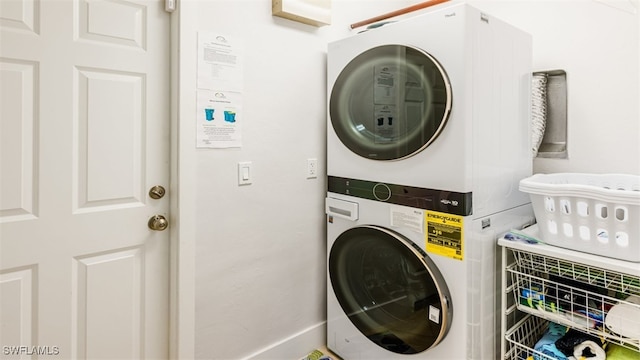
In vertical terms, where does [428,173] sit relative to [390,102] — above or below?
below

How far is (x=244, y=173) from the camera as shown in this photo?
1733 mm

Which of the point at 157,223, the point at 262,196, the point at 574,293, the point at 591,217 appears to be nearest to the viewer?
the point at 591,217

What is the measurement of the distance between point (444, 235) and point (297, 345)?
1.10 meters

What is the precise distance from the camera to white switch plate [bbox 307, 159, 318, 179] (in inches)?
78.2

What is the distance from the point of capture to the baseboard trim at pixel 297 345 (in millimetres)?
1903

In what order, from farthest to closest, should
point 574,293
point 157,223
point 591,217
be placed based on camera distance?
point 157,223 < point 574,293 < point 591,217

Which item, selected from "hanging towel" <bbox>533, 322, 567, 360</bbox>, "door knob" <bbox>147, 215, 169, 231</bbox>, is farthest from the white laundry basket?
"door knob" <bbox>147, 215, 169, 231</bbox>

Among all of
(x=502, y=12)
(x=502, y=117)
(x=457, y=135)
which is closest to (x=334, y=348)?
(x=457, y=135)

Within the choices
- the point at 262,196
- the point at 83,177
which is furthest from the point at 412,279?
the point at 83,177

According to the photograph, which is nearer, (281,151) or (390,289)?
(390,289)

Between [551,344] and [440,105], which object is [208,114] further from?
[551,344]

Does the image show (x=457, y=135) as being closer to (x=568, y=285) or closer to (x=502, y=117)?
(x=502, y=117)

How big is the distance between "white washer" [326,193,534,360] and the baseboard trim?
0.62 feet

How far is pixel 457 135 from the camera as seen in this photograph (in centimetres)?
140
